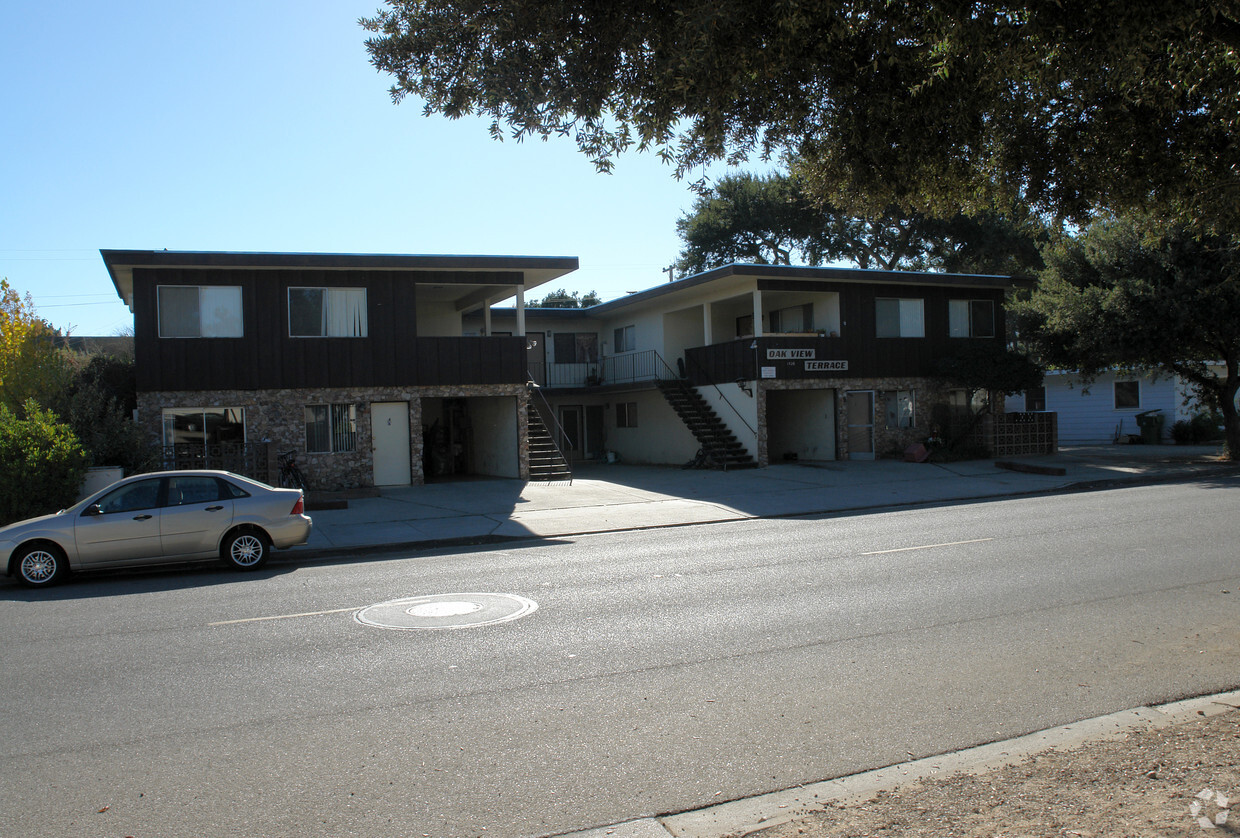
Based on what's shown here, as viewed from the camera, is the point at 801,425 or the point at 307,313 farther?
the point at 801,425

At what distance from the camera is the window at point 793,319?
93.2 feet

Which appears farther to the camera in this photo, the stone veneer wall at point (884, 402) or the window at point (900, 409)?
the window at point (900, 409)

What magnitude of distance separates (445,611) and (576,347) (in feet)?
82.3

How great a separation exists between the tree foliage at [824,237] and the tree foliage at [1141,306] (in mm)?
14922

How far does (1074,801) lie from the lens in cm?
414

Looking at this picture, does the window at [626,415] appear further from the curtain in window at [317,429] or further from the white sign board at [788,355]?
the curtain in window at [317,429]

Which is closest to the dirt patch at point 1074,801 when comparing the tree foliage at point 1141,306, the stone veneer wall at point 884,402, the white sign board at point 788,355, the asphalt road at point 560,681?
the asphalt road at point 560,681

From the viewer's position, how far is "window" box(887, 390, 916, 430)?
28022 mm

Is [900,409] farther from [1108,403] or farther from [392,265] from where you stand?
[392,265]

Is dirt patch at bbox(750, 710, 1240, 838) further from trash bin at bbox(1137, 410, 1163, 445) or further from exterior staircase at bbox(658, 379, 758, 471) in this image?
trash bin at bbox(1137, 410, 1163, 445)

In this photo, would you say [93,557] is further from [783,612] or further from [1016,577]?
[1016,577]

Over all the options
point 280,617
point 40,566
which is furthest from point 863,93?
point 40,566

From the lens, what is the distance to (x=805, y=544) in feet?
42.3

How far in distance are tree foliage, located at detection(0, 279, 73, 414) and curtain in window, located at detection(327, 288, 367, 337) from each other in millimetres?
5889
